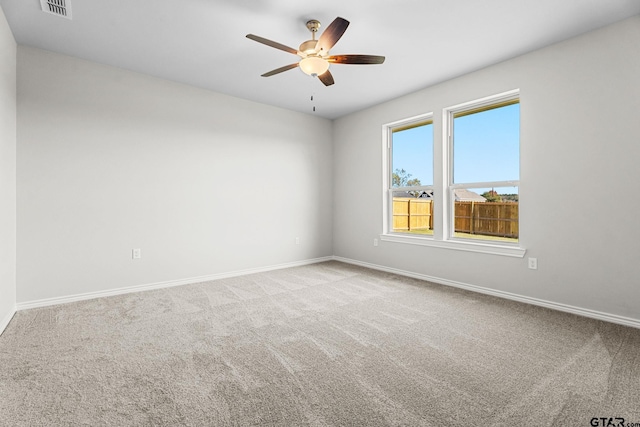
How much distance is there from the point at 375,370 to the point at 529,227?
7.87ft

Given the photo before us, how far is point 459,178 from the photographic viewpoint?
385cm

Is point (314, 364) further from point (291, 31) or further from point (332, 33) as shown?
point (291, 31)

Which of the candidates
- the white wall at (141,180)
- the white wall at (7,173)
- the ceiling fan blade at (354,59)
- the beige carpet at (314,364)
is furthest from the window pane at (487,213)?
the white wall at (7,173)

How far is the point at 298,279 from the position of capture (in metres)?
4.14

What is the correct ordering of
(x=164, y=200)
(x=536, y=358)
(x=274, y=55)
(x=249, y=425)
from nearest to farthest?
1. (x=249, y=425)
2. (x=536, y=358)
3. (x=274, y=55)
4. (x=164, y=200)

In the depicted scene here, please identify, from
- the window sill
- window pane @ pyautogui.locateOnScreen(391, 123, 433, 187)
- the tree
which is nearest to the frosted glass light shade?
window pane @ pyautogui.locateOnScreen(391, 123, 433, 187)

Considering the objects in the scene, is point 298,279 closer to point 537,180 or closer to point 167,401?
point 167,401

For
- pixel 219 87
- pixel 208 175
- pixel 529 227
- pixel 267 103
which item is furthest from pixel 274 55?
pixel 529 227

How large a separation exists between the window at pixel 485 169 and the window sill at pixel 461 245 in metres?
0.17

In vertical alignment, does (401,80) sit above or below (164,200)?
above

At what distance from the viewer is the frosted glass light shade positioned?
251 centimetres

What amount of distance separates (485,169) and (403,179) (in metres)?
1.21

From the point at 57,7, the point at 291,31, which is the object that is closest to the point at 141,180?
the point at 57,7

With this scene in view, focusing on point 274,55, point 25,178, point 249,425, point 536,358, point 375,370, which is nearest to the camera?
point 249,425
